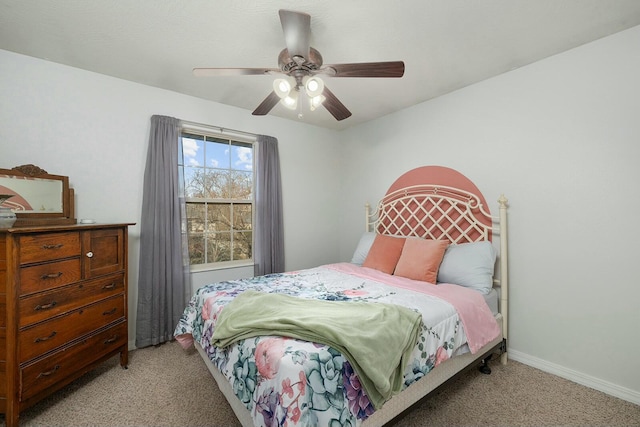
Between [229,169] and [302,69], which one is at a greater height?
Answer: [302,69]

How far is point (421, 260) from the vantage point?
2475 mm

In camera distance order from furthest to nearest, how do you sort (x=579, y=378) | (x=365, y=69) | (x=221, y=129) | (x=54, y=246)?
(x=221, y=129)
(x=579, y=378)
(x=54, y=246)
(x=365, y=69)

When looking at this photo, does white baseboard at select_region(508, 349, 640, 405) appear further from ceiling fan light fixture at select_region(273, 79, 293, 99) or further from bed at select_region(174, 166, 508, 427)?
ceiling fan light fixture at select_region(273, 79, 293, 99)

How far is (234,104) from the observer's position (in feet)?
10.5

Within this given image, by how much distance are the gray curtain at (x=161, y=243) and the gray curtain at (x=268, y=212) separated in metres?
0.85

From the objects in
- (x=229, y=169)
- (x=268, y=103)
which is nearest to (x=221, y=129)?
(x=229, y=169)

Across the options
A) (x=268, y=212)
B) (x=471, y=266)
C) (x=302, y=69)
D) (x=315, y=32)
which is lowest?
(x=471, y=266)

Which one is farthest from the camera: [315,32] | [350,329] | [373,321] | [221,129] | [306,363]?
[221,129]

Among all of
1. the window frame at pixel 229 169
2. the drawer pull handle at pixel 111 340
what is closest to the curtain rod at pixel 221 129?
the window frame at pixel 229 169

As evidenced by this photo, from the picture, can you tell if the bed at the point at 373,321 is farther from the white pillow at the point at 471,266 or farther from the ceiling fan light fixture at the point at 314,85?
the ceiling fan light fixture at the point at 314,85

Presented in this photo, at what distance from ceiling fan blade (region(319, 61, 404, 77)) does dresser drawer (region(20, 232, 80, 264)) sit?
201 centimetres

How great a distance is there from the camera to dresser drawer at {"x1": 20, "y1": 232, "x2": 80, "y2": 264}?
164 cm

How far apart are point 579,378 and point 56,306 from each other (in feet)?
12.2

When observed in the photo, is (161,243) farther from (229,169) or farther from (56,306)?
(229,169)
